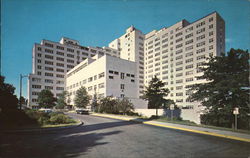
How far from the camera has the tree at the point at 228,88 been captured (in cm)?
1413

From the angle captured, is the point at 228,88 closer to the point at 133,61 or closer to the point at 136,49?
the point at 133,61

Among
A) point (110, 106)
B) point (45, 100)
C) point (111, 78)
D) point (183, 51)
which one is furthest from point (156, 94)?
point (183, 51)

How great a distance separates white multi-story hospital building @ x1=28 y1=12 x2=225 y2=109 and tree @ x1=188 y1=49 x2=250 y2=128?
30306mm

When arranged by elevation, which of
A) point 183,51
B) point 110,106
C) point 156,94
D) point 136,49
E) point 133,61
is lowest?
point 110,106

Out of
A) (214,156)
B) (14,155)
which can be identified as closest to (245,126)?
(214,156)

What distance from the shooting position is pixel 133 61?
227 ft

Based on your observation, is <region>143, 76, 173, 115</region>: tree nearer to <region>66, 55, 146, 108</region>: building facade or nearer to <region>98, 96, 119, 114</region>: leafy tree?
<region>98, 96, 119, 114</region>: leafy tree

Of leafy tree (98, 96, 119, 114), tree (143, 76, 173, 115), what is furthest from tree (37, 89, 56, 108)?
tree (143, 76, 173, 115)

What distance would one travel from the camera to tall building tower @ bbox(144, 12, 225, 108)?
56.5 metres

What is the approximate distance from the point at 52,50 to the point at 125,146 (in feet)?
283

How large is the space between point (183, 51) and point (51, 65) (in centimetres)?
7207

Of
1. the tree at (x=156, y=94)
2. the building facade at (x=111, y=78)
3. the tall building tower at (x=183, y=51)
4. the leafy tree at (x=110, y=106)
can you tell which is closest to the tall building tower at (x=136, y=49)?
the tall building tower at (x=183, y=51)

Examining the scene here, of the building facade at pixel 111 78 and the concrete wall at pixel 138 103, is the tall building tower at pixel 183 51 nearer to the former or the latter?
the concrete wall at pixel 138 103

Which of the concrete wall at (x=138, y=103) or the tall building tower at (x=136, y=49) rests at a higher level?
the tall building tower at (x=136, y=49)
